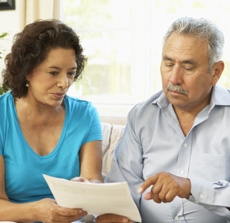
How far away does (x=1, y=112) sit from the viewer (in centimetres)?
192

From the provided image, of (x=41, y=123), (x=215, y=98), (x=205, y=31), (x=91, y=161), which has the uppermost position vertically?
(x=205, y=31)

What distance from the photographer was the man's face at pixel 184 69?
1753 mm

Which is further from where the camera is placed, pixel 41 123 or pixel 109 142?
pixel 109 142

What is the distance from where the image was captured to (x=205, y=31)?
1.77 metres

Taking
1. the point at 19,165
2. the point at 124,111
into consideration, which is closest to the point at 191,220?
the point at 19,165

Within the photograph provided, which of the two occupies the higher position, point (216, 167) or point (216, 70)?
point (216, 70)

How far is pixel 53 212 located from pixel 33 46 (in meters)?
0.68

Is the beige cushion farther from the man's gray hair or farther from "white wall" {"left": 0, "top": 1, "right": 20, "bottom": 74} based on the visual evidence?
"white wall" {"left": 0, "top": 1, "right": 20, "bottom": 74}

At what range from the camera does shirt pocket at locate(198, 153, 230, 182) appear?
1758mm

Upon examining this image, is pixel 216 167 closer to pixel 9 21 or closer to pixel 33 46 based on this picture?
pixel 33 46

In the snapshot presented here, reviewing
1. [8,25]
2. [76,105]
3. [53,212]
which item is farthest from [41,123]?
[8,25]

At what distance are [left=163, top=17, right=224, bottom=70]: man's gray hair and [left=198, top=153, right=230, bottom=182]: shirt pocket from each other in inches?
14.1

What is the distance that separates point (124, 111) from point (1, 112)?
1.36 m

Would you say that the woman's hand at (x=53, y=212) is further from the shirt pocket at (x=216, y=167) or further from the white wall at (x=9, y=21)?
the white wall at (x=9, y=21)
